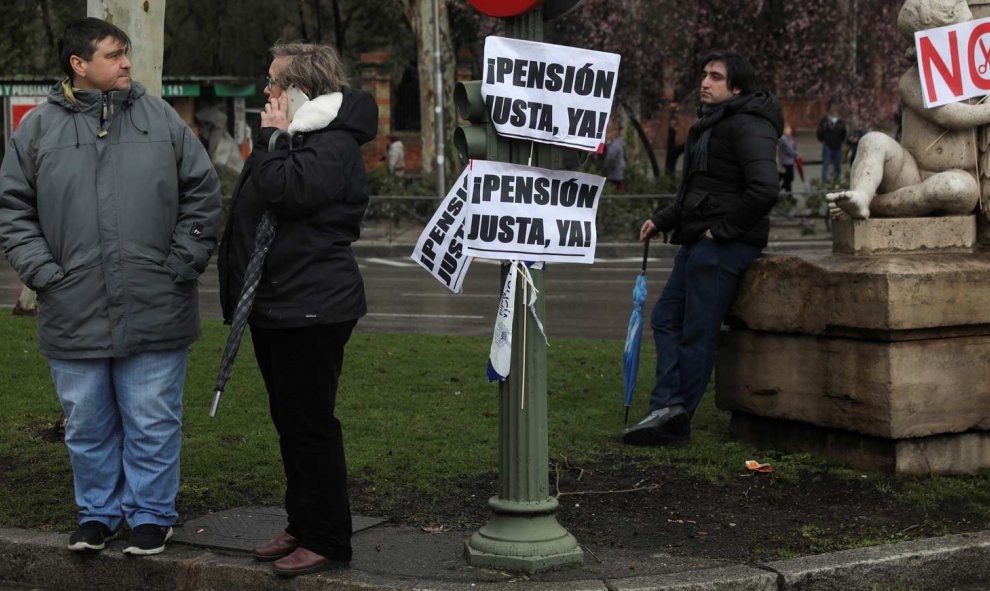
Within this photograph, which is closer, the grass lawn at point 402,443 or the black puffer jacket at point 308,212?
the black puffer jacket at point 308,212

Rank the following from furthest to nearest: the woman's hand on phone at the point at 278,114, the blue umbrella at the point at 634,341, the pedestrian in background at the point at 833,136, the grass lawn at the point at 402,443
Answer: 1. the pedestrian in background at the point at 833,136
2. the blue umbrella at the point at 634,341
3. the grass lawn at the point at 402,443
4. the woman's hand on phone at the point at 278,114

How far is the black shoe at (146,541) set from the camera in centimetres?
517

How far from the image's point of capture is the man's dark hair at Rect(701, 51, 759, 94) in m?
6.97

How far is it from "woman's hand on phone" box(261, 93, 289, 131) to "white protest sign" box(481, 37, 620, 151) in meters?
0.66

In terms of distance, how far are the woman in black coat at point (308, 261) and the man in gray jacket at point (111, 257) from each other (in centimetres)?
34

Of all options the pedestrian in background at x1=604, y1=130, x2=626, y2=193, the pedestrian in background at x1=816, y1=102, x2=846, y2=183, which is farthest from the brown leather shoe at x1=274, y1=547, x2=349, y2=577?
the pedestrian in background at x1=816, y1=102, x2=846, y2=183

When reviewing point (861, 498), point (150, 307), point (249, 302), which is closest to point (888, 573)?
point (861, 498)

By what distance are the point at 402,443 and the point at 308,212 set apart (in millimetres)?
2548

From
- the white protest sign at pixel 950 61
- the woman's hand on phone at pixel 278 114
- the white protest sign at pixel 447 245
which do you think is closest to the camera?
the woman's hand on phone at pixel 278 114

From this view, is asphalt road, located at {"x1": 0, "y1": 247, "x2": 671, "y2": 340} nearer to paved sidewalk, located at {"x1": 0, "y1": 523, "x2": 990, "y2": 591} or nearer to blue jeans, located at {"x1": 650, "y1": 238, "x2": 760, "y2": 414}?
blue jeans, located at {"x1": 650, "y1": 238, "x2": 760, "y2": 414}

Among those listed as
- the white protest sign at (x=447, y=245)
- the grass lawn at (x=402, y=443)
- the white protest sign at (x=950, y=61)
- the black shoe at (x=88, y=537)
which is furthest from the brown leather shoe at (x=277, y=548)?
the white protest sign at (x=950, y=61)

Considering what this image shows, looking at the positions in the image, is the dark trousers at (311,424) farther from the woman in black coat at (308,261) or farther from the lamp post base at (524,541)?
the lamp post base at (524,541)

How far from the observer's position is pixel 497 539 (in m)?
4.97

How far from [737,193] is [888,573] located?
8.05ft
